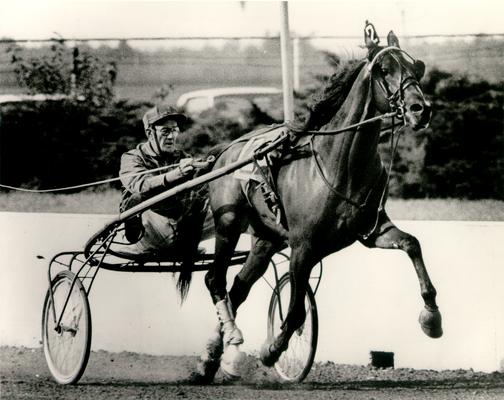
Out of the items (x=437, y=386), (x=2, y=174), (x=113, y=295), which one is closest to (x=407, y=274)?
(x=437, y=386)

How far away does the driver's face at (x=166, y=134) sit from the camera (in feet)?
20.5

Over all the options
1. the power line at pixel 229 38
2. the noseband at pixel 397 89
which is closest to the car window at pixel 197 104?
the power line at pixel 229 38

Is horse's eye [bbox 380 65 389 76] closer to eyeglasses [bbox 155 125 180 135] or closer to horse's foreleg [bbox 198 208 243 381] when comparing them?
horse's foreleg [bbox 198 208 243 381]

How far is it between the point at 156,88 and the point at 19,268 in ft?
8.72

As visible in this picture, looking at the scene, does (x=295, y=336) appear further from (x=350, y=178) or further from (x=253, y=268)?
(x=350, y=178)

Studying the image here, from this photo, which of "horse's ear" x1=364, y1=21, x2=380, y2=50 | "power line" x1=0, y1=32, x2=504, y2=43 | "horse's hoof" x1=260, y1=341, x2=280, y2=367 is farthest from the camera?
"power line" x1=0, y1=32, x2=504, y2=43

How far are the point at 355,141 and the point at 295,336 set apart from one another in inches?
64.7

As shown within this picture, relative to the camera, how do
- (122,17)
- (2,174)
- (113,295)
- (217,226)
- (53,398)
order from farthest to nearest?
(2,174) → (122,17) → (113,295) → (217,226) → (53,398)

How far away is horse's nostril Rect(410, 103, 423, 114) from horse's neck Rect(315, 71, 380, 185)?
343 mm

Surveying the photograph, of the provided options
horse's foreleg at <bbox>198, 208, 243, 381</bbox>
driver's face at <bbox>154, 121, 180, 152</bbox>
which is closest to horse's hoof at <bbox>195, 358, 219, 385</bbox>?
horse's foreleg at <bbox>198, 208, 243, 381</bbox>

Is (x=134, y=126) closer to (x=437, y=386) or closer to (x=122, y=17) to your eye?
(x=122, y=17)

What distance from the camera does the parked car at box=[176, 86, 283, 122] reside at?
29.4ft

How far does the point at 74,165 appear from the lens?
9.27 metres

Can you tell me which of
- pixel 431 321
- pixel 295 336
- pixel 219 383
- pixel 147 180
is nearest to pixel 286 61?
pixel 147 180
